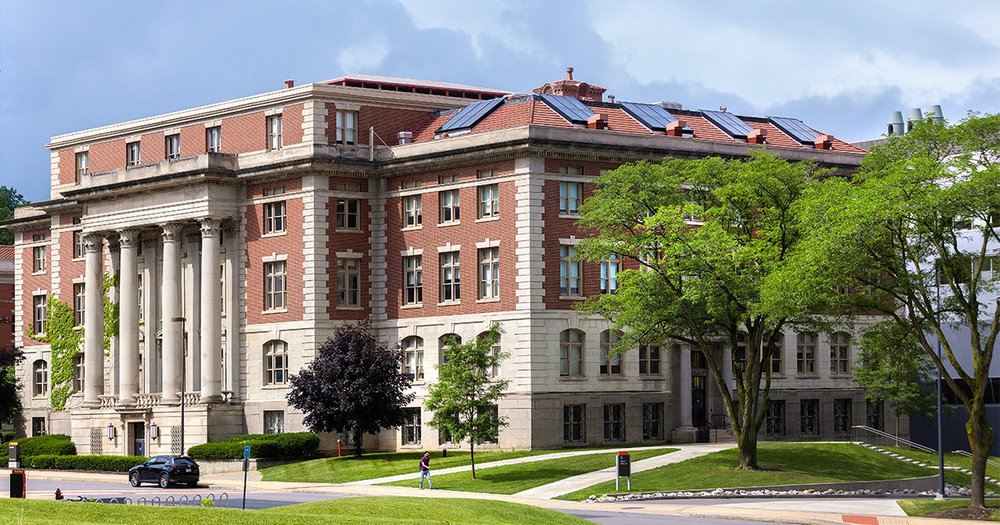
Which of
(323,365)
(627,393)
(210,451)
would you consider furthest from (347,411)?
(627,393)

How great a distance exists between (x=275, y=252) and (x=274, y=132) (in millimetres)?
6608

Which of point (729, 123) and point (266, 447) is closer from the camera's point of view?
point (266, 447)

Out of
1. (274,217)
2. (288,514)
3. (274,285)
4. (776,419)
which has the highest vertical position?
(274,217)

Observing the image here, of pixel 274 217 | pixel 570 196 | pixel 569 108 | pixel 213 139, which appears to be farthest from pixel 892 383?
pixel 213 139

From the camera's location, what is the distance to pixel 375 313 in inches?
3501

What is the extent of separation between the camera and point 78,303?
104250 mm

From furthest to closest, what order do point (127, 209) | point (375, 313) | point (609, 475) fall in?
point (127, 209)
point (375, 313)
point (609, 475)

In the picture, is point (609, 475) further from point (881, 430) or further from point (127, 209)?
point (127, 209)

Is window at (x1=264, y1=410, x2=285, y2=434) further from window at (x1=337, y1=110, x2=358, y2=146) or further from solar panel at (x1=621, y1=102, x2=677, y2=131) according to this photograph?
solar panel at (x1=621, y1=102, x2=677, y2=131)

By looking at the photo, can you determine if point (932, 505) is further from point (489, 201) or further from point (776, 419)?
point (489, 201)

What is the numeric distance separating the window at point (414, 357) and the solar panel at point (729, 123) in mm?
20635

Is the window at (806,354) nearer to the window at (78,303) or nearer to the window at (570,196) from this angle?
the window at (570,196)

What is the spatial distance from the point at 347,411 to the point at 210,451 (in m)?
8.91

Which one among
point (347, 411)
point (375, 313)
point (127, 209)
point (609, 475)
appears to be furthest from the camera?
point (127, 209)
